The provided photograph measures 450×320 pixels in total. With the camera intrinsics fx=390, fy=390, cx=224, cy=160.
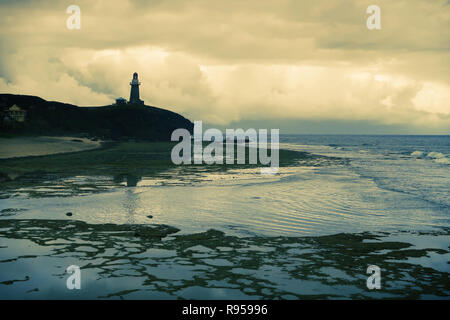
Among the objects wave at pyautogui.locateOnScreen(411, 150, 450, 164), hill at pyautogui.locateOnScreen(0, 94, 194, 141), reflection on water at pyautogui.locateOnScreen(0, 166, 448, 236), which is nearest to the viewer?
reflection on water at pyautogui.locateOnScreen(0, 166, 448, 236)

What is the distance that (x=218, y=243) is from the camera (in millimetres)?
9711

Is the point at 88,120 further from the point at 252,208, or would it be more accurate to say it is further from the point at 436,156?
the point at 252,208

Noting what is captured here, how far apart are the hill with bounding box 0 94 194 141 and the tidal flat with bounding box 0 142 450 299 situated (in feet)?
295

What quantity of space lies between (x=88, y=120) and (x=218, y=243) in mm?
119060

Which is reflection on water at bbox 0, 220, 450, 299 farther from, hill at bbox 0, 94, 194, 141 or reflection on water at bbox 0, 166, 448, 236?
hill at bbox 0, 94, 194, 141

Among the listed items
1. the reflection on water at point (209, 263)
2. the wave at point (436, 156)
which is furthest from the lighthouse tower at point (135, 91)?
the reflection on water at point (209, 263)

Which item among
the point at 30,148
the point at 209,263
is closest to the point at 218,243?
the point at 209,263

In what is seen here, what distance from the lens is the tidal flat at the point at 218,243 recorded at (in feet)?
22.5

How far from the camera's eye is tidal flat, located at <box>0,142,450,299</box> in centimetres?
685

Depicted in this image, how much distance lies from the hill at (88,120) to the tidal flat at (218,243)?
295ft

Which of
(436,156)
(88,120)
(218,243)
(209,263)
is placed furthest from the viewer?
(88,120)

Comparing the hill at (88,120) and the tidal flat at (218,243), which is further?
the hill at (88,120)

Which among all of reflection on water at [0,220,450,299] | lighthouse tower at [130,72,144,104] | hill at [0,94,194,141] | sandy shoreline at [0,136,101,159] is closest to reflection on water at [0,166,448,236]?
reflection on water at [0,220,450,299]

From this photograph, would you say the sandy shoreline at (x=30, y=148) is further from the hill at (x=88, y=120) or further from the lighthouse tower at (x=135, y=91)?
the lighthouse tower at (x=135, y=91)
